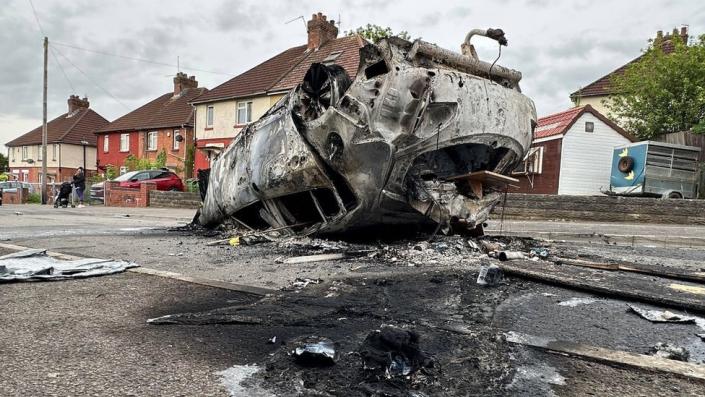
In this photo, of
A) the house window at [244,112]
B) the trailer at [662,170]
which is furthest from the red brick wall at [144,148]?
the trailer at [662,170]

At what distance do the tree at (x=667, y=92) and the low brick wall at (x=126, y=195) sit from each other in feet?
66.8

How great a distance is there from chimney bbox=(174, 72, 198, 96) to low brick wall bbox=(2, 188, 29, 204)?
13419 millimetres

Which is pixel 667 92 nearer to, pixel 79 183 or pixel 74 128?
pixel 79 183

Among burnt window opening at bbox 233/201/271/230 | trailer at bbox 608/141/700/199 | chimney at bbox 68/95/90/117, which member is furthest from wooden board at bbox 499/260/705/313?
chimney at bbox 68/95/90/117

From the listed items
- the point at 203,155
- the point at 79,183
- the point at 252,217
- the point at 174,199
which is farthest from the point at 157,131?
the point at 252,217

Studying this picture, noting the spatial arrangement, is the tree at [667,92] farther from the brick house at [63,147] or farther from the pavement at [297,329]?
the brick house at [63,147]

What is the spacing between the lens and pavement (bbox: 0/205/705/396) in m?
2.03

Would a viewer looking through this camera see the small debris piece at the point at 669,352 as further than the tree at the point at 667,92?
No

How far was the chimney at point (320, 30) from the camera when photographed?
26.2 metres

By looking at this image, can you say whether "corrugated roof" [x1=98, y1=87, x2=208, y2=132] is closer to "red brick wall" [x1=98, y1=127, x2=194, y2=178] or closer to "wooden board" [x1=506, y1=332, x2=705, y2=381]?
"red brick wall" [x1=98, y1=127, x2=194, y2=178]

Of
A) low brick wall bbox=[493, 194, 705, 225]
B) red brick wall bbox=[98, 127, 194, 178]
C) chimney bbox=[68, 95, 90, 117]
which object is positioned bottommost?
low brick wall bbox=[493, 194, 705, 225]

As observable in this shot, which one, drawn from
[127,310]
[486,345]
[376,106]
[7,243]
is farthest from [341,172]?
[7,243]

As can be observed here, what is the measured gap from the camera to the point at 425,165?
5.48 m

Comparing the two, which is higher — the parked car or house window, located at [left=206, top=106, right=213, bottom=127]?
house window, located at [left=206, top=106, right=213, bottom=127]
